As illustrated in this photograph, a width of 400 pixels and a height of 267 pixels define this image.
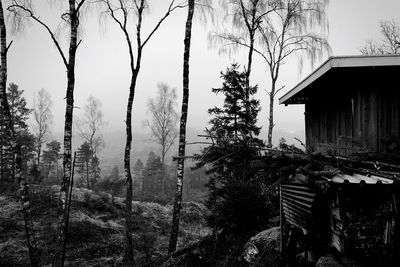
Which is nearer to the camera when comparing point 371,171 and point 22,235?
point 371,171

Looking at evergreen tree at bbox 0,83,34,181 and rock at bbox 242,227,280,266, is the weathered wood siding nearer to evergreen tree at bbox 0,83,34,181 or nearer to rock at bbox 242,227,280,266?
rock at bbox 242,227,280,266

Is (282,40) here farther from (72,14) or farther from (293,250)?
(293,250)

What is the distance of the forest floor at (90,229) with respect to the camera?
12.4m

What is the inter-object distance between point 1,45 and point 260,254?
10.8 metres

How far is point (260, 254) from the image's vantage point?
7.35 metres

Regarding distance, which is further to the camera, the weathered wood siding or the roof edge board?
the weathered wood siding

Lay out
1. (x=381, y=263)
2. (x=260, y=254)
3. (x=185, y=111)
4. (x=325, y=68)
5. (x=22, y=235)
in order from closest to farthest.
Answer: (x=381, y=263) → (x=325, y=68) → (x=260, y=254) → (x=185, y=111) → (x=22, y=235)

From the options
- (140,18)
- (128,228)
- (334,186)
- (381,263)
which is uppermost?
(140,18)

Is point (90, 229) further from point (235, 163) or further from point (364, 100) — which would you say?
point (364, 100)

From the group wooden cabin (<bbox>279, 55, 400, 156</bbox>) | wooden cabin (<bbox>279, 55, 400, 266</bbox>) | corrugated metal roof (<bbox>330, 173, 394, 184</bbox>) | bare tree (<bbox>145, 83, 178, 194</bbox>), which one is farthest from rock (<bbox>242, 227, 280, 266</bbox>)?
bare tree (<bbox>145, 83, 178, 194</bbox>)

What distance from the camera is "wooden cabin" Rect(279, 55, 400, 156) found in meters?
5.70

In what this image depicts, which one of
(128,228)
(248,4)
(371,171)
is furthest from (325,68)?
(248,4)

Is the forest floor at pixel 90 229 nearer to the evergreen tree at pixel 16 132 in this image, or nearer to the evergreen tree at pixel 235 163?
the evergreen tree at pixel 235 163

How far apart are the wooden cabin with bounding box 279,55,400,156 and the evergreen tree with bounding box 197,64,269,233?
1.51 meters
